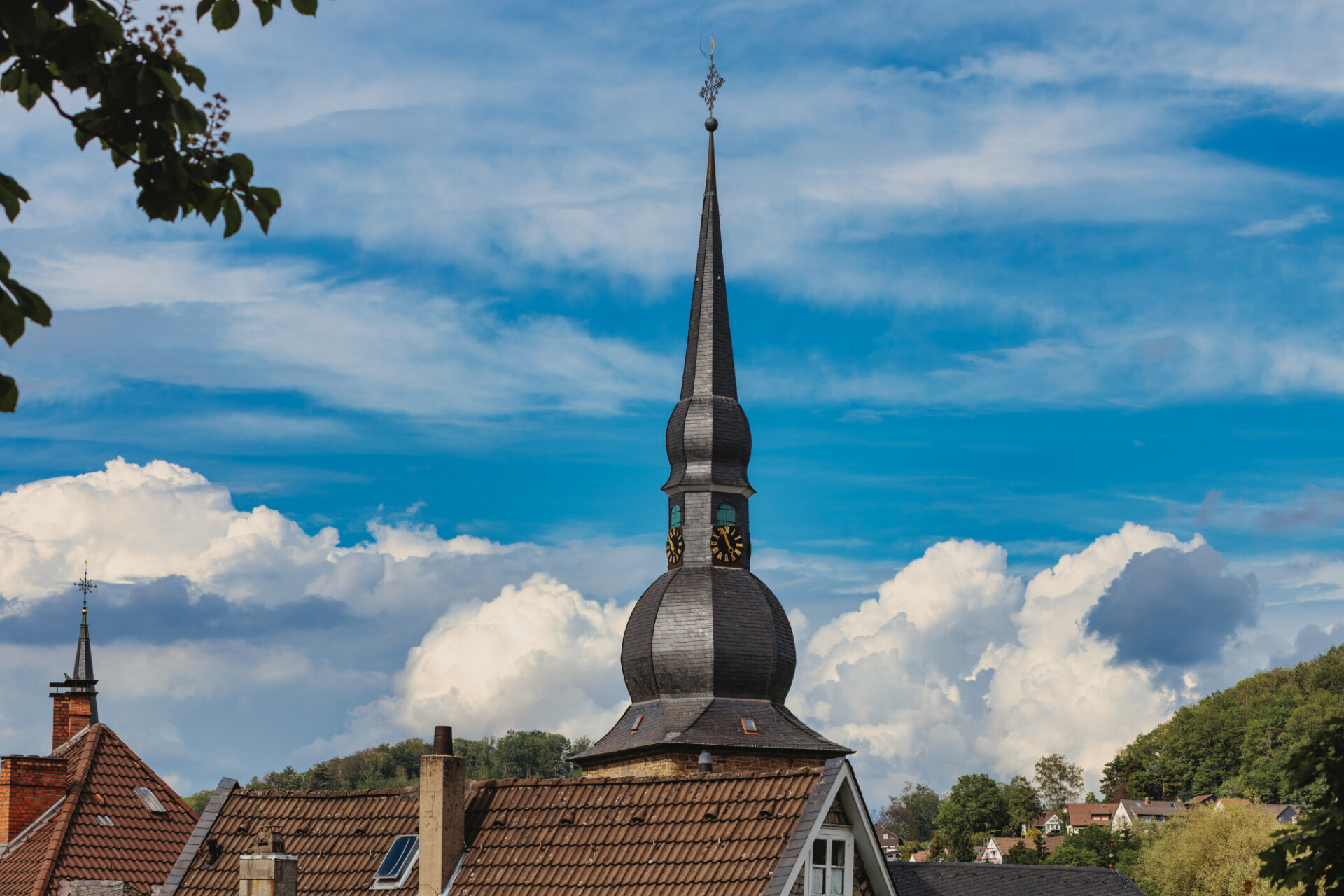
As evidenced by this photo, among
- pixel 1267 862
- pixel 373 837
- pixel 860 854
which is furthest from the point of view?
pixel 373 837

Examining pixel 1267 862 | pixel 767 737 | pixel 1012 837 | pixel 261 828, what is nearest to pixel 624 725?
pixel 767 737

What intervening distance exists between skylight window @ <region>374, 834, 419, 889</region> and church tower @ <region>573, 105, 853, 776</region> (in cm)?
2434

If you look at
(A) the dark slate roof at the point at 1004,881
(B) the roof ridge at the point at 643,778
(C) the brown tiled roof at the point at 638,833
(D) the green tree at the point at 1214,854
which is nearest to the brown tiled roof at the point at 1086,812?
(D) the green tree at the point at 1214,854

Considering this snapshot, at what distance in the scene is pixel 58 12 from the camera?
7531mm

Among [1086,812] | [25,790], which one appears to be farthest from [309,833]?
[1086,812]

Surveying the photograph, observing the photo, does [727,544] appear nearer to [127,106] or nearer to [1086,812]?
[127,106]

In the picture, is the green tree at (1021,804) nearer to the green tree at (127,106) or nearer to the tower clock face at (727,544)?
the tower clock face at (727,544)

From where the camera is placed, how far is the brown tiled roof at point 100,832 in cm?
3259

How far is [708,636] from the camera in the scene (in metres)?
54.2

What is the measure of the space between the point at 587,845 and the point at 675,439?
34.7m

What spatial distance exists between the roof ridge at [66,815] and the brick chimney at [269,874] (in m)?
11.2

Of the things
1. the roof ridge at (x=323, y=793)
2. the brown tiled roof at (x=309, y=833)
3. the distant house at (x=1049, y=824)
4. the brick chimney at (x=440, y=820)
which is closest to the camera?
the brick chimney at (x=440, y=820)

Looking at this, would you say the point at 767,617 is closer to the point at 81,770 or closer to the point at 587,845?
the point at 81,770

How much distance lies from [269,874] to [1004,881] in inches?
1402
